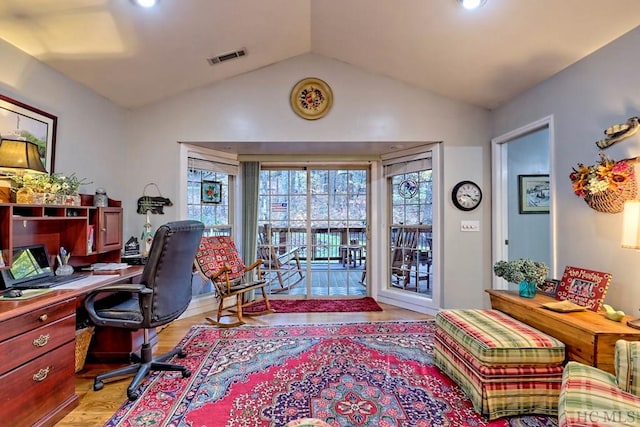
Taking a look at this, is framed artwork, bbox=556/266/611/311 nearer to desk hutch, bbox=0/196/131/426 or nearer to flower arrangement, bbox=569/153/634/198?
flower arrangement, bbox=569/153/634/198

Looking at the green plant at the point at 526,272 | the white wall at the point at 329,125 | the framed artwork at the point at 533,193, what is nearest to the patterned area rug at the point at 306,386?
the green plant at the point at 526,272

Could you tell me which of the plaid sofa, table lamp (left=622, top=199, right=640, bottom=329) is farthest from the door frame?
the plaid sofa

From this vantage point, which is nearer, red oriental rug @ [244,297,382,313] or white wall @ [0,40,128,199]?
white wall @ [0,40,128,199]

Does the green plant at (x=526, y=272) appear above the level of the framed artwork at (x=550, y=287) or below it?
above

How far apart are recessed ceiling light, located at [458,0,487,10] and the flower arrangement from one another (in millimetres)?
1375

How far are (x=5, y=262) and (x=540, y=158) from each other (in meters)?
5.09

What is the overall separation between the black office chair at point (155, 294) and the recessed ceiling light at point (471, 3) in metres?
2.52

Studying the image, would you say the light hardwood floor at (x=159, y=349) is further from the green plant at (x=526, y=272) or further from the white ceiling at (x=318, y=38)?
the white ceiling at (x=318, y=38)

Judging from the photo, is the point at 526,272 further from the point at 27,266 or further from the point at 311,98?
the point at 27,266

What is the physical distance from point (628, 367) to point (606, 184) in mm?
1206

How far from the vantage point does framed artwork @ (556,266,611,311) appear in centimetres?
200

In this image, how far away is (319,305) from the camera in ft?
13.2

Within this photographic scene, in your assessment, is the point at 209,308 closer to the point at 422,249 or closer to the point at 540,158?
the point at 422,249

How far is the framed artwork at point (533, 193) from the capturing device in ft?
12.4
